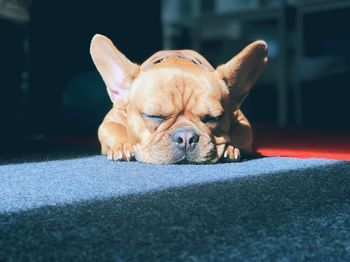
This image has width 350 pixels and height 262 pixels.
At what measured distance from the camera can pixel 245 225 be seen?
0.69 metres

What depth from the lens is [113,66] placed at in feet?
5.08

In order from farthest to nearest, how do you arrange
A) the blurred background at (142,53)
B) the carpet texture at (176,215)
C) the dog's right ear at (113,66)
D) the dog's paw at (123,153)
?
the blurred background at (142,53)
the dog's right ear at (113,66)
the dog's paw at (123,153)
the carpet texture at (176,215)

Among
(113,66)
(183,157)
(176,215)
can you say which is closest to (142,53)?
(113,66)

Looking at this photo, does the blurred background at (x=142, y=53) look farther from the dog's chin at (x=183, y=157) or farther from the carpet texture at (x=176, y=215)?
the carpet texture at (x=176, y=215)

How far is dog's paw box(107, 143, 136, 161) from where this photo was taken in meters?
1.38

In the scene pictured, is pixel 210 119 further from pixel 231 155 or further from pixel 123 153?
pixel 123 153

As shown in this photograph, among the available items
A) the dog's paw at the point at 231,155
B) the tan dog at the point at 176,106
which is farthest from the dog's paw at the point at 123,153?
the dog's paw at the point at 231,155

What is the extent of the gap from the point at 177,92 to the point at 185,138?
0.48 ft

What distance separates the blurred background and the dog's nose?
0.63 metres

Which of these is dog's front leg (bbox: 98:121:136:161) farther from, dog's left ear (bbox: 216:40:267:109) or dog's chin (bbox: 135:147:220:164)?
dog's left ear (bbox: 216:40:267:109)

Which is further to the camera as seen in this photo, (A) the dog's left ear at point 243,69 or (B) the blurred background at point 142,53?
(B) the blurred background at point 142,53

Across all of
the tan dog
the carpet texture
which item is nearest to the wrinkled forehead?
the tan dog

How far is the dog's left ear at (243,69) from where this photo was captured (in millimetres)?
1471

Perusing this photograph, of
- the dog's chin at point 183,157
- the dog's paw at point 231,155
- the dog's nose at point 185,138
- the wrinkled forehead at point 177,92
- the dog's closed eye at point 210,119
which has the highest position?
the wrinkled forehead at point 177,92
